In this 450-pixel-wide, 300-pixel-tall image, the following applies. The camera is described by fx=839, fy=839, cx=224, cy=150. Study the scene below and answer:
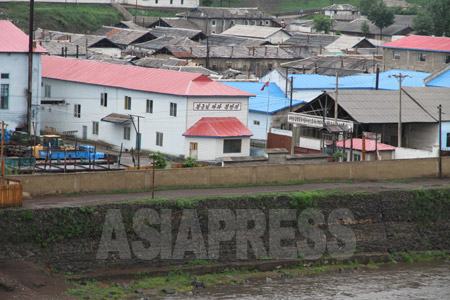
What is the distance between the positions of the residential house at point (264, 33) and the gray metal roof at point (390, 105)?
1679 inches

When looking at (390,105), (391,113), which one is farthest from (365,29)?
(391,113)

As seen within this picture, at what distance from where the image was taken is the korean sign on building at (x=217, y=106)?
4109 cm

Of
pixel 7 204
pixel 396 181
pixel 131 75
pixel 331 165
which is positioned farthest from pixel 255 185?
pixel 131 75

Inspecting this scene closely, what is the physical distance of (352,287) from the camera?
2838 centimetres

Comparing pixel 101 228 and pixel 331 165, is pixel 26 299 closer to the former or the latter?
pixel 101 228

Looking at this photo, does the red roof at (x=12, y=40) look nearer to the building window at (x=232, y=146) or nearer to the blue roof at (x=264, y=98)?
the building window at (x=232, y=146)

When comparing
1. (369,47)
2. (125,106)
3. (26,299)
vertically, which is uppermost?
(369,47)

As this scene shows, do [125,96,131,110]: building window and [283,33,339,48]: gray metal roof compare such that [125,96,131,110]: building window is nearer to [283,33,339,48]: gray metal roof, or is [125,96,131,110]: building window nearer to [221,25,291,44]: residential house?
[283,33,339,48]: gray metal roof

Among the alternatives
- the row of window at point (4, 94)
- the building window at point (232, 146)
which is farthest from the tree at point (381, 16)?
the row of window at point (4, 94)

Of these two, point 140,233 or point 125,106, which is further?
point 125,106

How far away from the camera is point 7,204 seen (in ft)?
88.5

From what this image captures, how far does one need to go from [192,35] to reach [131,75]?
42.4 m

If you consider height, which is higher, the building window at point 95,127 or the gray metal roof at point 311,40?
the gray metal roof at point 311,40

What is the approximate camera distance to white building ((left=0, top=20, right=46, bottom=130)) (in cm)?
4097
